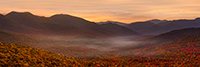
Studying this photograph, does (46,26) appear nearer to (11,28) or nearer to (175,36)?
(11,28)

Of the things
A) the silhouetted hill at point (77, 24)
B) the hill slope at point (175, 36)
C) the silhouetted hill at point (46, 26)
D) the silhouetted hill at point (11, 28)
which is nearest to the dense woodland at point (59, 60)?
the hill slope at point (175, 36)

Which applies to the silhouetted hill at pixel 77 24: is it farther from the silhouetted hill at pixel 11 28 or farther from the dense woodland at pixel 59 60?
the dense woodland at pixel 59 60

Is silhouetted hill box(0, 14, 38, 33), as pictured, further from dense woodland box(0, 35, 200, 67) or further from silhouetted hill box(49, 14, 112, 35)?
dense woodland box(0, 35, 200, 67)

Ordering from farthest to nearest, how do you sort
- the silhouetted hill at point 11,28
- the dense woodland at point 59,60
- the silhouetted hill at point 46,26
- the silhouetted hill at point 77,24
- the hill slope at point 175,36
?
the silhouetted hill at point 77,24
the silhouetted hill at point 46,26
the silhouetted hill at point 11,28
the hill slope at point 175,36
the dense woodland at point 59,60

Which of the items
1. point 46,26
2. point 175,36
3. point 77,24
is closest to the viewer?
point 175,36

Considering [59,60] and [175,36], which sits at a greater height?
[59,60]

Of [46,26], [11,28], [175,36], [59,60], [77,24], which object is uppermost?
[77,24]

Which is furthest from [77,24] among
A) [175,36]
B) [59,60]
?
[59,60]

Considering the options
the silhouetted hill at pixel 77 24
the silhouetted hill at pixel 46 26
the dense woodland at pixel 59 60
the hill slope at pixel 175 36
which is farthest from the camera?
the silhouetted hill at pixel 77 24

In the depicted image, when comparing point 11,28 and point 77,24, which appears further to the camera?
point 77,24

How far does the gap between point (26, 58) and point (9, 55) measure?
1645 mm

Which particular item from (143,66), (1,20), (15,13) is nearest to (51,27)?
(1,20)

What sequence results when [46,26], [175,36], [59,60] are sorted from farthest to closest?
1. [46,26]
2. [175,36]
3. [59,60]

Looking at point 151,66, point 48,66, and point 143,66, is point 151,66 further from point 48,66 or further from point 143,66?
point 48,66
